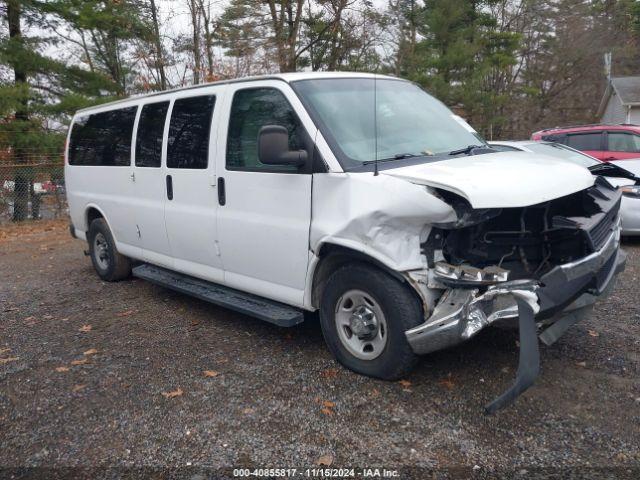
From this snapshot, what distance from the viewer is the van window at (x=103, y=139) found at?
619 centimetres

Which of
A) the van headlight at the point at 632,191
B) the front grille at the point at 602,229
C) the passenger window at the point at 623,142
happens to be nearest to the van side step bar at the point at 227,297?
the front grille at the point at 602,229

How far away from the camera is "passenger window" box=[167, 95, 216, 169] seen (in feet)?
16.3

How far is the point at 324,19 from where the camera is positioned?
735 inches

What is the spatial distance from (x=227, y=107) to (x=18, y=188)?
36.2 feet

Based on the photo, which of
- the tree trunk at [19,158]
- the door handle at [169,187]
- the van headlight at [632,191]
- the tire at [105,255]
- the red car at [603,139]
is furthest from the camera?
the tree trunk at [19,158]

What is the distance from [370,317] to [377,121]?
4.84ft

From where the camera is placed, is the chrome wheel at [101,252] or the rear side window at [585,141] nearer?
the chrome wheel at [101,252]

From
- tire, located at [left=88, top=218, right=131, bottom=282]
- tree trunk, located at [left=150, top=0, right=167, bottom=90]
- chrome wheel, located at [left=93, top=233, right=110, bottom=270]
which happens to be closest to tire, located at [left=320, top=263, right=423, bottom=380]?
tire, located at [left=88, top=218, right=131, bottom=282]

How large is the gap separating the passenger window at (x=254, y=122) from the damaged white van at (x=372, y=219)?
0.04 ft

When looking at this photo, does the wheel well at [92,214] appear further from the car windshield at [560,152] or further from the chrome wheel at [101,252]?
the car windshield at [560,152]

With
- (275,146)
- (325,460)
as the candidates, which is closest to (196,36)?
(275,146)

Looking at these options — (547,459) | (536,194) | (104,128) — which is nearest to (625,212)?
(536,194)

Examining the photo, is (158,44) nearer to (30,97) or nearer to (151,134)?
(30,97)

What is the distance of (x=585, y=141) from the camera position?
12.3 m
